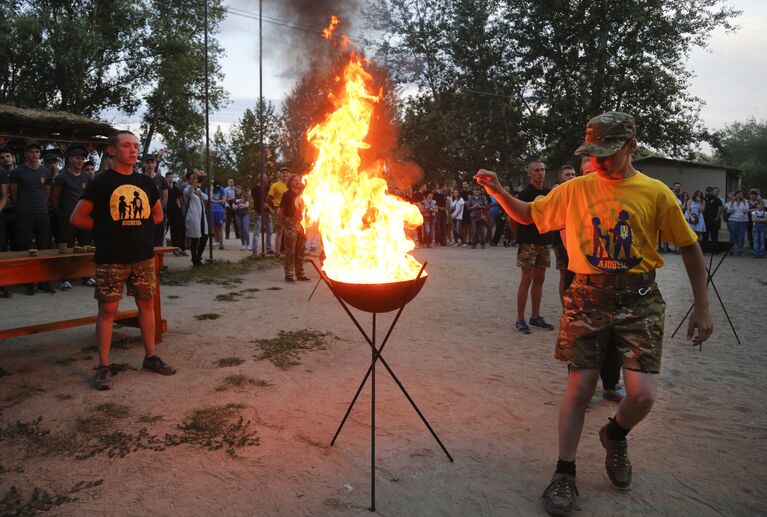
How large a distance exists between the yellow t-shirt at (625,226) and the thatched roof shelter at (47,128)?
39.9 feet

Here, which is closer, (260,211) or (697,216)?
(260,211)

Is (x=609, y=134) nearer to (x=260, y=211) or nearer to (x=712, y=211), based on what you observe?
(x=260, y=211)

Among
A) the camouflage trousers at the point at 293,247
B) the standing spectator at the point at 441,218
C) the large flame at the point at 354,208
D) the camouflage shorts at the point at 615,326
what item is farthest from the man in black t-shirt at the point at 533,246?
the standing spectator at the point at 441,218

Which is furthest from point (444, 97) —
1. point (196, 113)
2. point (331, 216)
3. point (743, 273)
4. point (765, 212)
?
point (331, 216)

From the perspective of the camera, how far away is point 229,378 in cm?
471

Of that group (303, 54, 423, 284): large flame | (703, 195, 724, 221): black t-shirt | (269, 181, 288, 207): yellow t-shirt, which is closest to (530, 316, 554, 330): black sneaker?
(303, 54, 423, 284): large flame

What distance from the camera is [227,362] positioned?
518 centimetres

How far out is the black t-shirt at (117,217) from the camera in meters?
4.29

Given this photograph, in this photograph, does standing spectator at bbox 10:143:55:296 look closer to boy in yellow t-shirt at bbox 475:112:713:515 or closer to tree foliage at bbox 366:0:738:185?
boy in yellow t-shirt at bbox 475:112:713:515

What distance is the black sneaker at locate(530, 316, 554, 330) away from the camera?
6746 millimetres

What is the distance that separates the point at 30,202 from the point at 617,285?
8627 mm

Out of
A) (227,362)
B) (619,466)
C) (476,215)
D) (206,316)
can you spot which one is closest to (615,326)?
(619,466)

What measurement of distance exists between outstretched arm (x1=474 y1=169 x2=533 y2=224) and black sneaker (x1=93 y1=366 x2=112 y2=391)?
348 centimetres

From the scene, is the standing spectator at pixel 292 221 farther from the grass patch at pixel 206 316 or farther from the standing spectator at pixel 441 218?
the standing spectator at pixel 441 218
